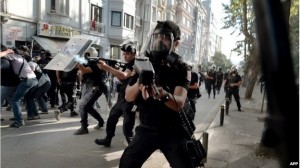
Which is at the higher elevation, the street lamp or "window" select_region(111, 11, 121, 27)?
"window" select_region(111, 11, 121, 27)

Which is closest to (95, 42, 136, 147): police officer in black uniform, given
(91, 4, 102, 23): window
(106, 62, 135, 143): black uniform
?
(106, 62, 135, 143): black uniform

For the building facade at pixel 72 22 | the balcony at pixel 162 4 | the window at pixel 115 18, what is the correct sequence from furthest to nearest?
the balcony at pixel 162 4
the window at pixel 115 18
the building facade at pixel 72 22

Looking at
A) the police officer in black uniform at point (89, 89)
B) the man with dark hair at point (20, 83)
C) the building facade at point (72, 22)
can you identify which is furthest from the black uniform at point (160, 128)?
the building facade at point (72, 22)

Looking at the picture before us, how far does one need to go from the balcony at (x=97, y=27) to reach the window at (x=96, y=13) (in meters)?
0.36

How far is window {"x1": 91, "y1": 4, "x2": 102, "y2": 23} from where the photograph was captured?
21.2 m

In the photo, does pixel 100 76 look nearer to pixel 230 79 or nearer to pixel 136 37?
pixel 230 79

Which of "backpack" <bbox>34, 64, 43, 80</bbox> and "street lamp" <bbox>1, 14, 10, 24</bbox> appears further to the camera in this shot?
"street lamp" <bbox>1, 14, 10, 24</bbox>

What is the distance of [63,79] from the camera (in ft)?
24.1

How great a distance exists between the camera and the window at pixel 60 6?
17641 mm

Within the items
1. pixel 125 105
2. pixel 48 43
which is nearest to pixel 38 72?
pixel 125 105

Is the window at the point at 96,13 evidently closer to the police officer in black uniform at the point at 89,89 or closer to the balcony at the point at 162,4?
the balcony at the point at 162,4

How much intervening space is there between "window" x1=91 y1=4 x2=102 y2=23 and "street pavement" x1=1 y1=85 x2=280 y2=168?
609 inches

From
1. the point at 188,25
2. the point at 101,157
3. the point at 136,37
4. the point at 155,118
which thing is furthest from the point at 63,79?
the point at 188,25

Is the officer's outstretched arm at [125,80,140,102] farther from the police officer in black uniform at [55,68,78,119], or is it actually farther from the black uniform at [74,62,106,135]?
the police officer in black uniform at [55,68,78,119]
